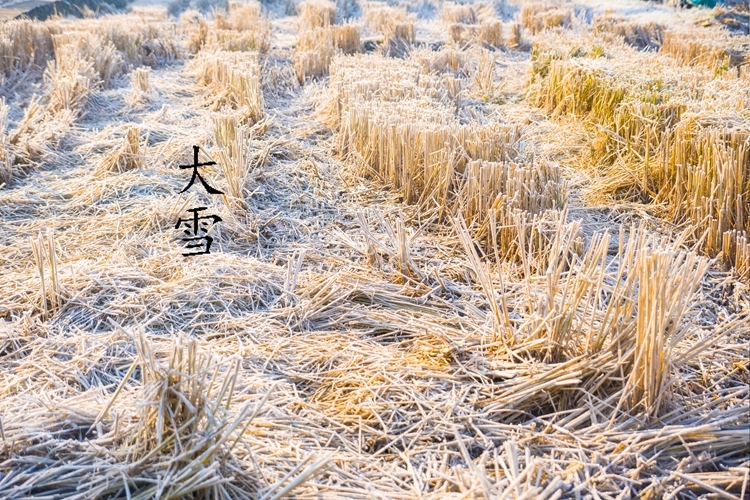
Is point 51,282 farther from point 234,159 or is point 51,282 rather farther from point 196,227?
point 234,159

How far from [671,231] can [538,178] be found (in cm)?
64

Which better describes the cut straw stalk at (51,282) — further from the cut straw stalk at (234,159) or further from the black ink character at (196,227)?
the cut straw stalk at (234,159)

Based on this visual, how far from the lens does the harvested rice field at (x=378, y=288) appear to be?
59.4 inches

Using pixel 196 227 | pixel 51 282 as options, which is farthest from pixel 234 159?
pixel 51 282

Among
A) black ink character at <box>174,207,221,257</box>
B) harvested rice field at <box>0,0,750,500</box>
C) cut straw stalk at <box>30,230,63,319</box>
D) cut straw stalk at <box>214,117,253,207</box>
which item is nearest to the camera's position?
harvested rice field at <box>0,0,750,500</box>

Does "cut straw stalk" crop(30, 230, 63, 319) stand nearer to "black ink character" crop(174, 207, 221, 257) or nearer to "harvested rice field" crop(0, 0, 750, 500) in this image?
"harvested rice field" crop(0, 0, 750, 500)

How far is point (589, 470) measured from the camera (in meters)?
1.54

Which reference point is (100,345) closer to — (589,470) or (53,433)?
(53,433)

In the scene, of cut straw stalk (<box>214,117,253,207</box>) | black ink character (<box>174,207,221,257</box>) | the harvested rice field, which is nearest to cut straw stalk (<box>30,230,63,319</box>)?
the harvested rice field

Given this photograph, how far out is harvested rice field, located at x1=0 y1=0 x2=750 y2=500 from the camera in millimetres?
1509

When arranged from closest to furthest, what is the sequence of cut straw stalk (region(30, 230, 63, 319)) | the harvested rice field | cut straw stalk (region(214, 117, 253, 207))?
Result: the harvested rice field
cut straw stalk (region(30, 230, 63, 319))
cut straw stalk (region(214, 117, 253, 207))

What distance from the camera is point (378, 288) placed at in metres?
2.46

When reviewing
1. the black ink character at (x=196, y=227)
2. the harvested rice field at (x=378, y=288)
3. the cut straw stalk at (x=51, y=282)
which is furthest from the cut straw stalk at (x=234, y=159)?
the cut straw stalk at (x=51, y=282)

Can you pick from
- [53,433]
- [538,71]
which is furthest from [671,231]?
[538,71]
